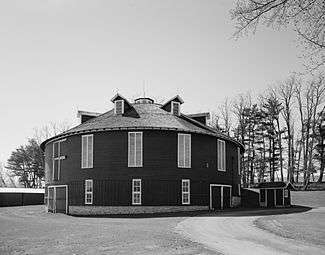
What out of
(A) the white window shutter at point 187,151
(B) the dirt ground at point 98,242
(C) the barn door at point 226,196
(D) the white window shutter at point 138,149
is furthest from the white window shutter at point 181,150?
(B) the dirt ground at point 98,242

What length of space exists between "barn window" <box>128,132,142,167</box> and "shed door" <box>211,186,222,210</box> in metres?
7.48

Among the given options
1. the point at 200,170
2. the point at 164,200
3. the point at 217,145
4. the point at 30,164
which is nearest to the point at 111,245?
the point at 164,200

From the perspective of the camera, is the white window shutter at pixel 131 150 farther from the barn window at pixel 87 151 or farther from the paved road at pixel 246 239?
the paved road at pixel 246 239

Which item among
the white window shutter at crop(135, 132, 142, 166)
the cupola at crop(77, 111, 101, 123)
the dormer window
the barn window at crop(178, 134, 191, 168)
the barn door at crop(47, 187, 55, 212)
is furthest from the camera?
the cupola at crop(77, 111, 101, 123)

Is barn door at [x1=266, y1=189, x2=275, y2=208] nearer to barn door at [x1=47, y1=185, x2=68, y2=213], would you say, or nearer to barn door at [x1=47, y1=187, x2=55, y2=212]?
barn door at [x1=47, y1=185, x2=68, y2=213]

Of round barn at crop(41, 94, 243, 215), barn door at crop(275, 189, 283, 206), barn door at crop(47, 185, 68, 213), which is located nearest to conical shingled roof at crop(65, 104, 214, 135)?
round barn at crop(41, 94, 243, 215)

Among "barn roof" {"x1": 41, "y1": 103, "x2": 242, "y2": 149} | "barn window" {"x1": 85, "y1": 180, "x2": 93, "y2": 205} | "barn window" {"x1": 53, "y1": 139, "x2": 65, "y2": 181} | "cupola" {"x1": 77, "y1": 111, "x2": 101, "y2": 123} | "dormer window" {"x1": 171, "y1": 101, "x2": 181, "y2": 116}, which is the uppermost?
"dormer window" {"x1": 171, "y1": 101, "x2": 181, "y2": 116}

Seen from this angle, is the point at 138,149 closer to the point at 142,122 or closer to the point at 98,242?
the point at 142,122

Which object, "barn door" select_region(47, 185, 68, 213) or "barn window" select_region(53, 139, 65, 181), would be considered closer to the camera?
"barn door" select_region(47, 185, 68, 213)

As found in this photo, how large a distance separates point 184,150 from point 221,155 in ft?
16.7

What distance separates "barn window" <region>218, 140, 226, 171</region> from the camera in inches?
1548

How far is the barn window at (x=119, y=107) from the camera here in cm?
3910

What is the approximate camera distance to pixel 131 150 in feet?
116

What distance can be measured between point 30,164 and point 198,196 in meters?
56.9
